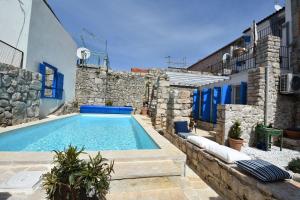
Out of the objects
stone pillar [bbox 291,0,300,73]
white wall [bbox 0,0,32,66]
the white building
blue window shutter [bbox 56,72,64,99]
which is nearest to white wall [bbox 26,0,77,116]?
the white building

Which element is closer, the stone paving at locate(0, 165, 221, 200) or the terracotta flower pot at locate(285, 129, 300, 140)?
the stone paving at locate(0, 165, 221, 200)

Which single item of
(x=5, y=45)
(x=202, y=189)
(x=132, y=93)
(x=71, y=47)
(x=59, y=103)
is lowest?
(x=202, y=189)

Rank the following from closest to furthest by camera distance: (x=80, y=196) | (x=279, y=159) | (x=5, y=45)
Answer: (x=80, y=196)
(x=279, y=159)
(x=5, y=45)

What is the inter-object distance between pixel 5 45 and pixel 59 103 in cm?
673

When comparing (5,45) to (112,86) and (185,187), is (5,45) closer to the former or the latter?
(185,187)

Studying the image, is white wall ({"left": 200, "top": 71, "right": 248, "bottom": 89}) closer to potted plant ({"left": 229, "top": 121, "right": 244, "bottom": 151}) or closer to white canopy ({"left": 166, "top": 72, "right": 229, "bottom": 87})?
potted plant ({"left": 229, "top": 121, "right": 244, "bottom": 151})

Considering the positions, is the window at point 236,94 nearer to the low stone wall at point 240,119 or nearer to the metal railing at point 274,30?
the low stone wall at point 240,119

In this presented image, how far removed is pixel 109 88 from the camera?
18641mm

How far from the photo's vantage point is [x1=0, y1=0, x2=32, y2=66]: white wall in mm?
8320

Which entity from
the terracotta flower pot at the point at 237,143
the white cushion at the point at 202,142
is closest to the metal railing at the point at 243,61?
the terracotta flower pot at the point at 237,143

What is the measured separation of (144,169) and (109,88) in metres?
15.7

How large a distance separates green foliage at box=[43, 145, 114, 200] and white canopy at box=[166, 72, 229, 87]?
1293cm

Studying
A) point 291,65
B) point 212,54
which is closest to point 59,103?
point 291,65

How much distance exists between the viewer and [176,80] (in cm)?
1544
